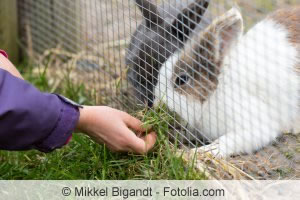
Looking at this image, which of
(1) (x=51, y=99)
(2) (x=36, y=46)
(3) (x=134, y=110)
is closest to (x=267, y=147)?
(3) (x=134, y=110)

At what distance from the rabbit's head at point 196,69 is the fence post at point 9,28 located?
190cm

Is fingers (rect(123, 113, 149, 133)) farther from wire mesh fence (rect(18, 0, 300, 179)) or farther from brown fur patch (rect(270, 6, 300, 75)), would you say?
brown fur patch (rect(270, 6, 300, 75))

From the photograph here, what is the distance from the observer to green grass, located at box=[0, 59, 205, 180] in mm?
2232

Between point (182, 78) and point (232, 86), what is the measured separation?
0.85ft

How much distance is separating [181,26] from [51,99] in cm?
99

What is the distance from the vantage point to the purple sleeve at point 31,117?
183 centimetres

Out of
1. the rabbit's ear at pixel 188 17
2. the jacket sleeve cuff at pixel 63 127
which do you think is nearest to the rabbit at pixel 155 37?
the rabbit's ear at pixel 188 17

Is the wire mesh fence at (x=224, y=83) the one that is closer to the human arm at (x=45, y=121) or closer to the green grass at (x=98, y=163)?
the green grass at (x=98, y=163)

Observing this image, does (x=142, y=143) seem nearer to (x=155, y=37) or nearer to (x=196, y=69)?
(x=196, y=69)

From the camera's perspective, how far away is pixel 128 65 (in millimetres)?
2840

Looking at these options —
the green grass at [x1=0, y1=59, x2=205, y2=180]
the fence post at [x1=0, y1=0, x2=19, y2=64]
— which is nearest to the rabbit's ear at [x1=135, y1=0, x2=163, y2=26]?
the green grass at [x1=0, y1=59, x2=205, y2=180]

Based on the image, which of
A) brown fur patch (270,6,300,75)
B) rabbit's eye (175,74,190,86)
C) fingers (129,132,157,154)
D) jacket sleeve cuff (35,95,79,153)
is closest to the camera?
jacket sleeve cuff (35,95,79,153)

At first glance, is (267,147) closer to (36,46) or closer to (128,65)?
(128,65)

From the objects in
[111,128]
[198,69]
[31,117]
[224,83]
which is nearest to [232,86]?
[224,83]
